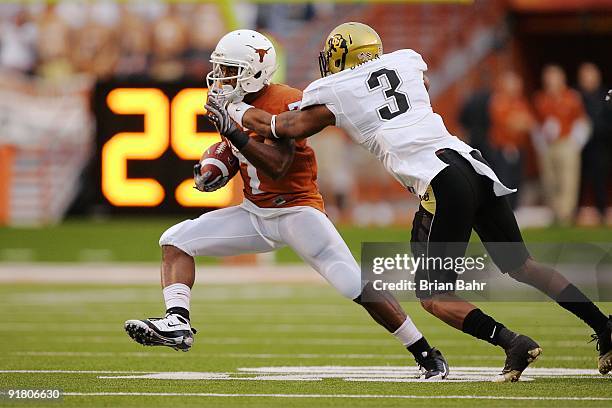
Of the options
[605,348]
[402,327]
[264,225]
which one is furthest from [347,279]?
[605,348]

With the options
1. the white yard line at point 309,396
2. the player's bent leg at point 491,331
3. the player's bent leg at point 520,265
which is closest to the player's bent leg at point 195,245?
→ the white yard line at point 309,396

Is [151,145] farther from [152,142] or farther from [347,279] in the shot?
[347,279]

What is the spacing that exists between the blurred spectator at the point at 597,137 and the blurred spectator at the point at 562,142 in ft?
0.35

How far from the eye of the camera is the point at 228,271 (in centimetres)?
1234

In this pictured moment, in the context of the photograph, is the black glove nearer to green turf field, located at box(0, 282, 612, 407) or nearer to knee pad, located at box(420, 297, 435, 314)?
green turf field, located at box(0, 282, 612, 407)

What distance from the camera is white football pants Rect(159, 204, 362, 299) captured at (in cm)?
546

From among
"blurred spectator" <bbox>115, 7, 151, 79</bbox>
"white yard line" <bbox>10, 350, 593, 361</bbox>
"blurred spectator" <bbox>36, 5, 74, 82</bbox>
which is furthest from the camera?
"blurred spectator" <bbox>36, 5, 74, 82</bbox>

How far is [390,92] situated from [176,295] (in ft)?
4.04

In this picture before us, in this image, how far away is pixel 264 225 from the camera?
18.5 ft

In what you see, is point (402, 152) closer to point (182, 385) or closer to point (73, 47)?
point (182, 385)

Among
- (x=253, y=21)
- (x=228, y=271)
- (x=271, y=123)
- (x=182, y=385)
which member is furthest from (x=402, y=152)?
(x=253, y=21)

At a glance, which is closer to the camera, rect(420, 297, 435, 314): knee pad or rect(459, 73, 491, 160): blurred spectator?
rect(420, 297, 435, 314): knee pad

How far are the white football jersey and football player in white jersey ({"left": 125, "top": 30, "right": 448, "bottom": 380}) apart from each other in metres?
0.26

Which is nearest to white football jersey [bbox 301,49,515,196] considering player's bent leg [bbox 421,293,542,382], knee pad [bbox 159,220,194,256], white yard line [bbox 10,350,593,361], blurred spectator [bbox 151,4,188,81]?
player's bent leg [bbox 421,293,542,382]
